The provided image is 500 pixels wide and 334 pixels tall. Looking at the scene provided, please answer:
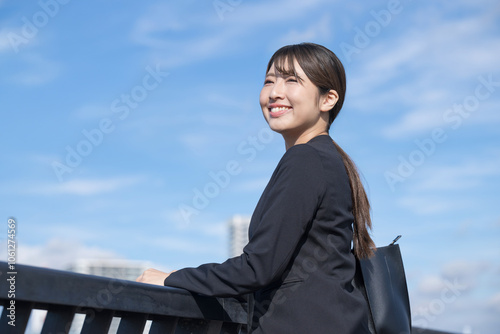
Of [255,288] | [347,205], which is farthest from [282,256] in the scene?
[347,205]

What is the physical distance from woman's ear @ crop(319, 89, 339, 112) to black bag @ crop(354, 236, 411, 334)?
1.99 ft

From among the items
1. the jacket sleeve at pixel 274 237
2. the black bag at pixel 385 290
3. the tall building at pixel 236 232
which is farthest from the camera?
the tall building at pixel 236 232

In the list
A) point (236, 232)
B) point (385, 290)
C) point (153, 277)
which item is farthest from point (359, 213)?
point (236, 232)

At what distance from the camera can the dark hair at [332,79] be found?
7.44ft

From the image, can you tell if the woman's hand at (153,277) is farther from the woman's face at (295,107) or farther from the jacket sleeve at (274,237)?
the woman's face at (295,107)

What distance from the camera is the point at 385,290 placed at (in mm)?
2297

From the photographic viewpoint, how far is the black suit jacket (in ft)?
6.31

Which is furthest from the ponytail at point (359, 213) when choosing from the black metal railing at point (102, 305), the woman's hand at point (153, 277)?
the woman's hand at point (153, 277)

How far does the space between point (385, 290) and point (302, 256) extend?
0.47 metres

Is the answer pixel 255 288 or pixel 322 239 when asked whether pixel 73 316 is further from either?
pixel 322 239

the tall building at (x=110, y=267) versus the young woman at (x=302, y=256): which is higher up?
the young woman at (x=302, y=256)

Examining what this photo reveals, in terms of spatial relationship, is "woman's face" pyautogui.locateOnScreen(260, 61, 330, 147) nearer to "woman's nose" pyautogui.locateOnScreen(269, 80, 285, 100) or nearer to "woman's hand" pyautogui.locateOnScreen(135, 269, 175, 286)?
"woman's nose" pyautogui.locateOnScreen(269, 80, 285, 100)

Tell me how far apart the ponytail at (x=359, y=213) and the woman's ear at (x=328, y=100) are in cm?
22

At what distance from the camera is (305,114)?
92.5 inches
